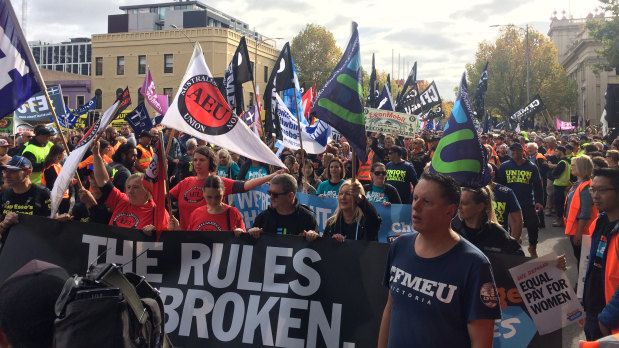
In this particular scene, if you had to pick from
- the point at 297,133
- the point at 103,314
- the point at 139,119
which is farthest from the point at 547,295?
the point at 139,119

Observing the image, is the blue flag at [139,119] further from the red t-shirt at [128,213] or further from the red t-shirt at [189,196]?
the red t-shirt at [128,213]

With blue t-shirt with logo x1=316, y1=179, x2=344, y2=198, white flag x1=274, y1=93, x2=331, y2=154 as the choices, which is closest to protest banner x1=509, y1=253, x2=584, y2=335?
blue t-shirt with logo x1=316, y1=179, x2=344, y2=198

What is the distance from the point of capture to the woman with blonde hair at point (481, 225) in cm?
487

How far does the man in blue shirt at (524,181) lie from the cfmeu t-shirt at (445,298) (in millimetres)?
6996

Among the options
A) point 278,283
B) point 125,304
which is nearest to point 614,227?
point 278,283

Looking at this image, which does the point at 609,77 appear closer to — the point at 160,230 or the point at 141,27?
the point at 141,27

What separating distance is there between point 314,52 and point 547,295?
202ft

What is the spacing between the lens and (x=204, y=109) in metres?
6.25

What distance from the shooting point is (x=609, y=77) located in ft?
225

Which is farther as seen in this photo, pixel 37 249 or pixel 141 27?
pixel 141 27

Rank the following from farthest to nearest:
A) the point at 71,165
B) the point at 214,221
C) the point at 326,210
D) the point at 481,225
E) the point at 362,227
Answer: the point at 326,210 < the point at 362,227 < the point at 214,221 < the point at 71,165 < the point at 481,225

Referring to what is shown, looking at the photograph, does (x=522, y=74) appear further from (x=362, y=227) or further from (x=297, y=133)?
(x=362, y=227)

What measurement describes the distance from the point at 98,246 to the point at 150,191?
0.84m

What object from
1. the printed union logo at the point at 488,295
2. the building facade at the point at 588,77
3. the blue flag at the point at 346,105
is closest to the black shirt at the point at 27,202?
the blue flag at the point at 346,105
